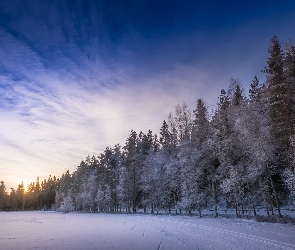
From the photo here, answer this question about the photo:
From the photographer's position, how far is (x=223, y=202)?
42719 mm

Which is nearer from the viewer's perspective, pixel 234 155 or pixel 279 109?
pixel 279 109

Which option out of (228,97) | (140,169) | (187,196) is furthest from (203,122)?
(140,169)

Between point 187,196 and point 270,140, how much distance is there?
48.4 feet

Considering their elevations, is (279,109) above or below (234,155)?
above

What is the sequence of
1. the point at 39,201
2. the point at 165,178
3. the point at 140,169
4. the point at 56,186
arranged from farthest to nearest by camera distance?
the point at 39,201, the point at 56,186, the point at 140,169, the point at 165,178

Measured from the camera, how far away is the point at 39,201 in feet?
481

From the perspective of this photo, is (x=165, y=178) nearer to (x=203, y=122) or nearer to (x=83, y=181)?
(x=203, y=122)

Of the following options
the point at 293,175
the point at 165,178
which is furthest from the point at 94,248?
the point at 165,178

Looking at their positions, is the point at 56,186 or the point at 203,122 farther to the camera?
the point at 56,186

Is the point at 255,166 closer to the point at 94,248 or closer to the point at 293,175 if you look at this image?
the point at 293,175

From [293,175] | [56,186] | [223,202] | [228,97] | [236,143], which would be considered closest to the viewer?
[293,175]

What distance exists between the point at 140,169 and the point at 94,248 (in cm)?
4541

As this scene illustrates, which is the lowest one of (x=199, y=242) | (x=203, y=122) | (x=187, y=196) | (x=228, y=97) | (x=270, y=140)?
(x=199, y=242)

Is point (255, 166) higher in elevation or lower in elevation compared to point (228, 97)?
lower
